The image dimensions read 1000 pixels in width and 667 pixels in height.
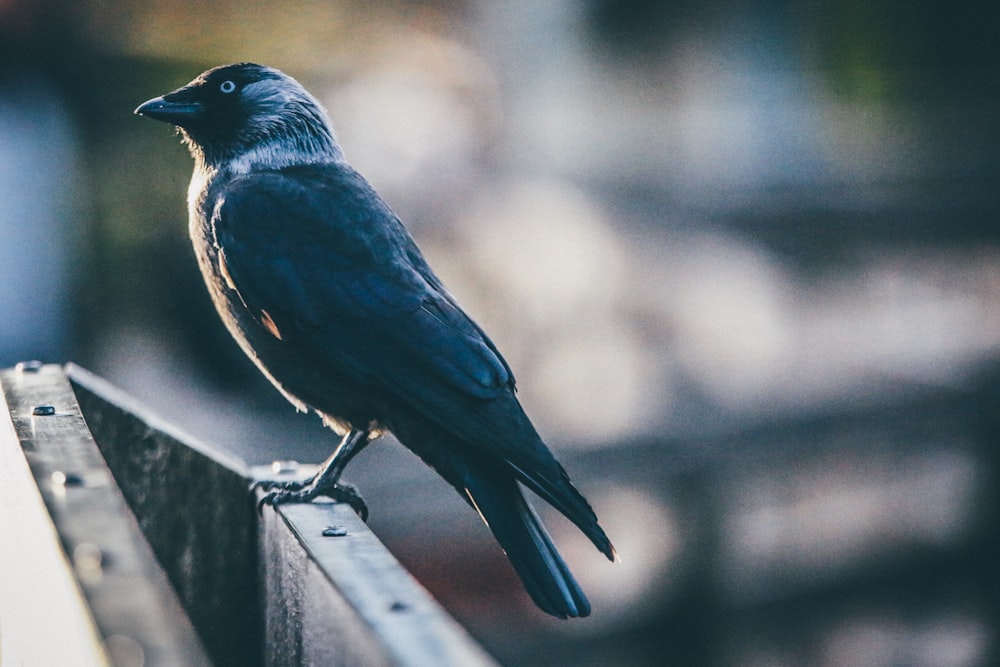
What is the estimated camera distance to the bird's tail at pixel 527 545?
7.23 feet

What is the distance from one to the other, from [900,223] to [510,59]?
3.59m

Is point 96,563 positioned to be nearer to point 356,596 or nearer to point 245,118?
point 356,596

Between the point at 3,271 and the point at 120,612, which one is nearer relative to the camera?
the point at 120,612

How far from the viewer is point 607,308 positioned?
25.1 feet

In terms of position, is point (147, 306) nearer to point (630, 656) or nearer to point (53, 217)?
point (53, 217)

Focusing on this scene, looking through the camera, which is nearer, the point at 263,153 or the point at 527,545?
the point at 527,545

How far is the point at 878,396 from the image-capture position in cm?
636

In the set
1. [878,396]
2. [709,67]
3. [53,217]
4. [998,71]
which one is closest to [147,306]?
[53,217]

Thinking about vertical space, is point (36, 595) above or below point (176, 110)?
below

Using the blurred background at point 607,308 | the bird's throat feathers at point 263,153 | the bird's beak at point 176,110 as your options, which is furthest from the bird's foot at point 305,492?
the blurred background at point 607,308

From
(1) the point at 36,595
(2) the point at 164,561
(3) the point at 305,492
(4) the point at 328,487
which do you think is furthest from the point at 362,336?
(1) the point at 36,595

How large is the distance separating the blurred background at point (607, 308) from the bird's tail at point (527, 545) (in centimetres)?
259

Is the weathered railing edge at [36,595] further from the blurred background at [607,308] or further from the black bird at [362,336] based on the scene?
the blurred background at [607,308]

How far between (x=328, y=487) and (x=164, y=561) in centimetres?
43
